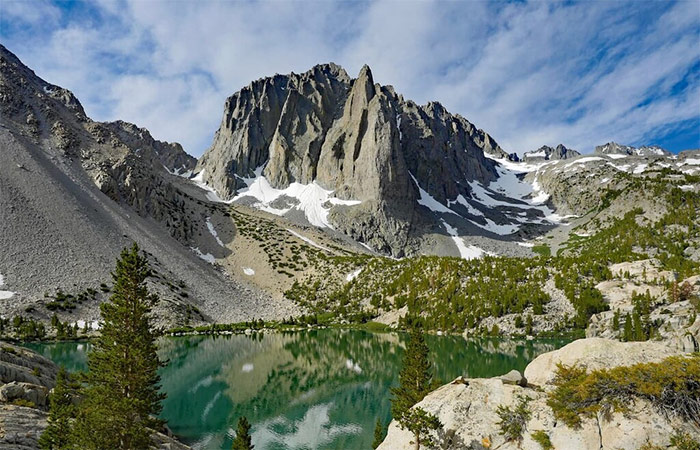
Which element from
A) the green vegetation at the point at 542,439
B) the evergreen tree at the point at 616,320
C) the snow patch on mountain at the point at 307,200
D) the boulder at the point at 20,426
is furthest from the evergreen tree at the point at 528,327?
the snow patch on mountain at the point at 307,200

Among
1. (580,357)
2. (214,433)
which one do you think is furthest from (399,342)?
(580,357)

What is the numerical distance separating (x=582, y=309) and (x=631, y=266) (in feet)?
58.0

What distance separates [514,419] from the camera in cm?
1270

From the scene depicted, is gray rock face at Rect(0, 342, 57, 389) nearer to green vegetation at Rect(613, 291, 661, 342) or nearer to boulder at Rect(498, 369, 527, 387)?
boulder at Rect(498, 369, 527, 387)

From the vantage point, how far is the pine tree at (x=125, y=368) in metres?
17.0

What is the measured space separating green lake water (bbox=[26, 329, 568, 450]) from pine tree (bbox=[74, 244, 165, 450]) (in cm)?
1046

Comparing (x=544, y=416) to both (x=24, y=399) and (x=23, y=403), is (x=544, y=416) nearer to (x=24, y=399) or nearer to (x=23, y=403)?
(x=23, y=403)

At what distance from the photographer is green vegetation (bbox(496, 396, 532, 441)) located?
1250 cm

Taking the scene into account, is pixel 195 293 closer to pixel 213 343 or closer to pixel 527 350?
pixel 213 343

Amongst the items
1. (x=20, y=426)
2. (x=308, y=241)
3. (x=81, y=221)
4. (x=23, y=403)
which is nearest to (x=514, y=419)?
(x=20, y=426)

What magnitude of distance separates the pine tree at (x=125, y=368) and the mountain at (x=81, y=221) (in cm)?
5686

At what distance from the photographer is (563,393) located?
12.2 metres

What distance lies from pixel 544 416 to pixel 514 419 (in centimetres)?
88

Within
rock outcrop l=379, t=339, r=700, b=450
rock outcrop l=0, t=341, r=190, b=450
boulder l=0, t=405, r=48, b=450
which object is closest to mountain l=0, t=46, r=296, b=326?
rock outcrop l=0, t=341, r=190, b=450
